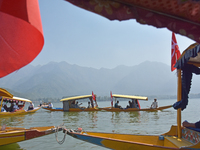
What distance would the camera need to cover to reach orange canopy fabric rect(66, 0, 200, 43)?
193cm

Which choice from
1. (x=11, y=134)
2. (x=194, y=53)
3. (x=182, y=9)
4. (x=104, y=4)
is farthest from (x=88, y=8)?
(x=11, y=134)

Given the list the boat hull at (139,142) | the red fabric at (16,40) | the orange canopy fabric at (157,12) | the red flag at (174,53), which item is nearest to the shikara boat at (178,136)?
the boat hull at (139,142)

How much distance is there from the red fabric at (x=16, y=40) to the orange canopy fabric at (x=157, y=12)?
0.68 m

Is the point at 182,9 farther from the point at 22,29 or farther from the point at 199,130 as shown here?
the point at 199,130

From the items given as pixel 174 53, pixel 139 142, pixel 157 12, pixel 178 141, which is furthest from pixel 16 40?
pixel 174 53

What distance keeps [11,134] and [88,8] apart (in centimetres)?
626

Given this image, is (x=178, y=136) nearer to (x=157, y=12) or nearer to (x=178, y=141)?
(x=178, y=141)

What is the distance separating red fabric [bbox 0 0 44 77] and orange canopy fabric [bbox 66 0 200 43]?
2.24 feet

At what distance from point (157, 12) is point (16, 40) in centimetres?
182

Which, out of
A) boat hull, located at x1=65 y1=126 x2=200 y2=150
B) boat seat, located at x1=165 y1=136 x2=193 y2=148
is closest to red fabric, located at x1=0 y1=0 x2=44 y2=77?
boat hull, located at x1=65 y1=126 x2=200 y2=150

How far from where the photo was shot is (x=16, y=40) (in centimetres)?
269

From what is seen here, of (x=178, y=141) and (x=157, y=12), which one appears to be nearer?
(x=157, y=12)

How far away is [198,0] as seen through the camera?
1.87 meters

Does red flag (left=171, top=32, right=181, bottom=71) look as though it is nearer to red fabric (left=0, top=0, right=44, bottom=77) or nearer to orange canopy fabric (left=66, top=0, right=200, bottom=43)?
orange canopy fabric (left=66, top=0, right=200, bottom=43)
